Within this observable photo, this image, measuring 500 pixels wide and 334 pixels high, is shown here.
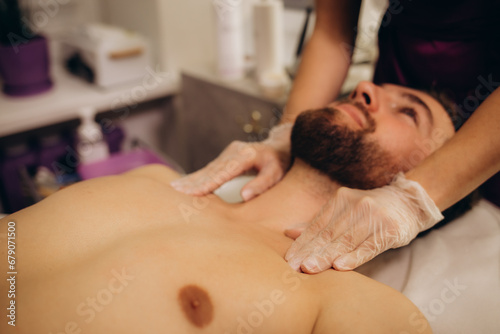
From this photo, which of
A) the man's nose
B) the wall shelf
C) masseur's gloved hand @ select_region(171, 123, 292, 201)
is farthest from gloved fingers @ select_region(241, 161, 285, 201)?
the wall shelf

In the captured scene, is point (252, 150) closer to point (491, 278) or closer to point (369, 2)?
point (491, 278)

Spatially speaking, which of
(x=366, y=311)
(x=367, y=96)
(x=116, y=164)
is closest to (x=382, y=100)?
(x=367, y=96)

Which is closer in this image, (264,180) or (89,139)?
(264,180)

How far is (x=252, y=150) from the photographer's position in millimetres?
1294

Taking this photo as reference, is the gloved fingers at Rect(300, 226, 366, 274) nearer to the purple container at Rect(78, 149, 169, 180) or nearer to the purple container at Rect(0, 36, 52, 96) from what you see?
the purple container at Rect(78, 149, 169, 180)

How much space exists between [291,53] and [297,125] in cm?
119

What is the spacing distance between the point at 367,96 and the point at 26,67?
5.30 ft

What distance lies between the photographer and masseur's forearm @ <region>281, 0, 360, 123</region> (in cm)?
143

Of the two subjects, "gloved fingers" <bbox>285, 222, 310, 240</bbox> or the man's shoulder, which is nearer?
the man's shoulder

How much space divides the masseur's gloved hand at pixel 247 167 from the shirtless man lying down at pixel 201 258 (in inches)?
1.8

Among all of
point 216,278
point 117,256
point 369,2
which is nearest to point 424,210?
point 216,278

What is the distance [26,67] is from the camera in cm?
197

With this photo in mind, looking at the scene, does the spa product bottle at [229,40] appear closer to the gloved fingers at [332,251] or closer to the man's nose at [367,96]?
the man's nose at [367,96]

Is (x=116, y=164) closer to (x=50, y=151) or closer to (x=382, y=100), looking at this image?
(x=50, y=151)
